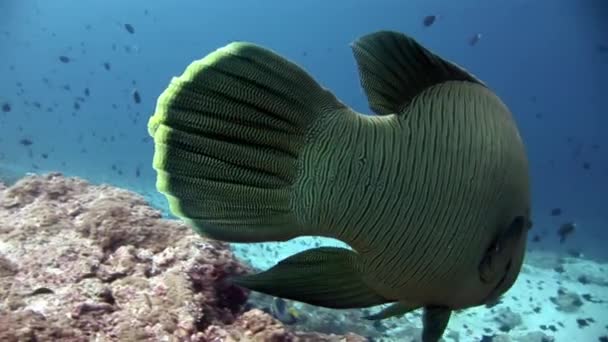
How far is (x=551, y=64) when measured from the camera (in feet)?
257

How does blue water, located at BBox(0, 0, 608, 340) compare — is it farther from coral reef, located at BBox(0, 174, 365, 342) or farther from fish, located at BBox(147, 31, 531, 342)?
fish, located at BBox(147, 31, 531, 342)

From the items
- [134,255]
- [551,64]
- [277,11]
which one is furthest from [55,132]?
[134,255]

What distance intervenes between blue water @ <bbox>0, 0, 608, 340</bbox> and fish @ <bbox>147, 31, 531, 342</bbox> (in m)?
16.9

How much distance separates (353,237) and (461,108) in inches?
18.6

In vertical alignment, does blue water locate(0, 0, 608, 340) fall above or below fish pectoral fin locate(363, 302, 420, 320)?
below

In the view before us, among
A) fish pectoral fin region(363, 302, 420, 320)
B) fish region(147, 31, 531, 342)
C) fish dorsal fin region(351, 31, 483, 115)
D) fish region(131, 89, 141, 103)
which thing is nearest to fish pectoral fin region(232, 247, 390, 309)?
fish region(147, 31, 531, 342)

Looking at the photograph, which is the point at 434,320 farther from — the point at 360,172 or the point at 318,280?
the point at 360,172

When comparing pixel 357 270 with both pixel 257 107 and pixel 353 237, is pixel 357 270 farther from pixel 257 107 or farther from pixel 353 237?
pixel 257 107

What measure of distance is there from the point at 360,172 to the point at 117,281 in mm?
2534

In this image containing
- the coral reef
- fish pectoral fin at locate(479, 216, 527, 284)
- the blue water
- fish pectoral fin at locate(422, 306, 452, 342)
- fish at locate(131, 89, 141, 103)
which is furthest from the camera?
the blue water

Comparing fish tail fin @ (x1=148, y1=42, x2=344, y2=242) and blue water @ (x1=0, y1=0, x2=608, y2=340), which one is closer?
fish tail fin @ (x1=148, y1=42, x2=344, y2=242)

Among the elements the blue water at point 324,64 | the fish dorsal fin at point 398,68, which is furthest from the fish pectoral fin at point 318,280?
the blue water at point 324,64

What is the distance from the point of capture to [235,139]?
1295 mm

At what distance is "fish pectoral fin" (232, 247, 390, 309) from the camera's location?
1.48 meters
